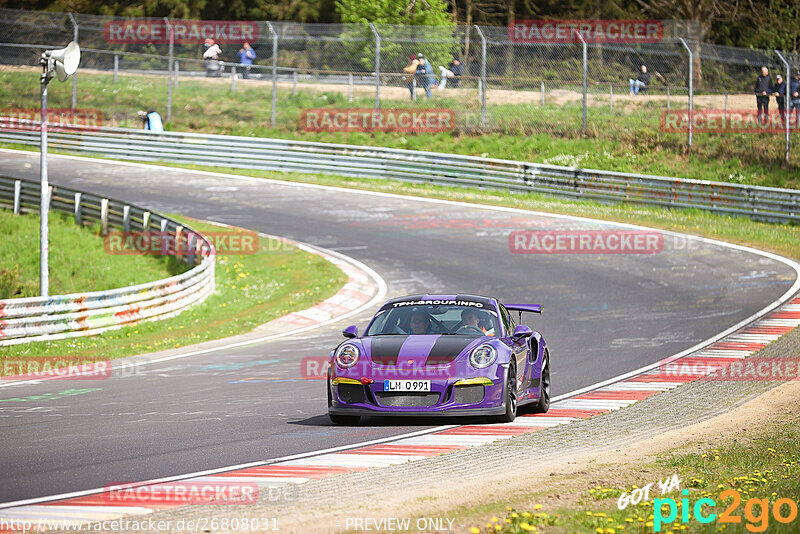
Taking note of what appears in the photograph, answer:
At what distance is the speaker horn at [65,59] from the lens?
55.4ft

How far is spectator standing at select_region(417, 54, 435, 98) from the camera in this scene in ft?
115

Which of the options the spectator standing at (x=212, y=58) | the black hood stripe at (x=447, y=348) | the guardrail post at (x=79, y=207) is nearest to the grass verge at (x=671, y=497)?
the black hood stripe at (x=447, y=348)

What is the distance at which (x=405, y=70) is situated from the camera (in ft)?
116

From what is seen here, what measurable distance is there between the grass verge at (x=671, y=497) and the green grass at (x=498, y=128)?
24129mm

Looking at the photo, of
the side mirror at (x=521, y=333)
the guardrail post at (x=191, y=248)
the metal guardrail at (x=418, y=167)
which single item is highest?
the metal guardrail at (x=418, y=167)

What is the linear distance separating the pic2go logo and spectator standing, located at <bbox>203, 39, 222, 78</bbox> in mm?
34182

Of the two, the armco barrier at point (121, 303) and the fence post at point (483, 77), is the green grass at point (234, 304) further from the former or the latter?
the fence post at point (483, 77)

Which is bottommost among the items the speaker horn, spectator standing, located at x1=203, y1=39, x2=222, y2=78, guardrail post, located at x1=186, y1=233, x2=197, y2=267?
guardrail post, located at x1=186, y1=233, x2=197, y2=267

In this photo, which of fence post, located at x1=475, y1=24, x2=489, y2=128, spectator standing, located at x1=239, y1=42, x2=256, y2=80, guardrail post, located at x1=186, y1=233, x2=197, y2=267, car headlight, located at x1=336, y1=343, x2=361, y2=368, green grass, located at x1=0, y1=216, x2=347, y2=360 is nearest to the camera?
car headlight, located at x1=336, y1=343, x2=361, y2=368

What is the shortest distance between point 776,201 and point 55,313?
61.3 feet

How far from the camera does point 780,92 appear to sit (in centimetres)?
3059

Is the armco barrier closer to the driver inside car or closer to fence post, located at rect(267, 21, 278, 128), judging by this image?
the driver inside car

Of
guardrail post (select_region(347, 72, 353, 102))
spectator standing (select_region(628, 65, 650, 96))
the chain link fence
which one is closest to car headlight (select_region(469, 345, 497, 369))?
the chain link fence

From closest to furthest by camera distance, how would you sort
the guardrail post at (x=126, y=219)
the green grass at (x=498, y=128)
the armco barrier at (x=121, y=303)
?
the armco barrier at (x=121, y=303)
the guardrail post at (x=126, y=219)
the green grass at (x=498, y=128)
